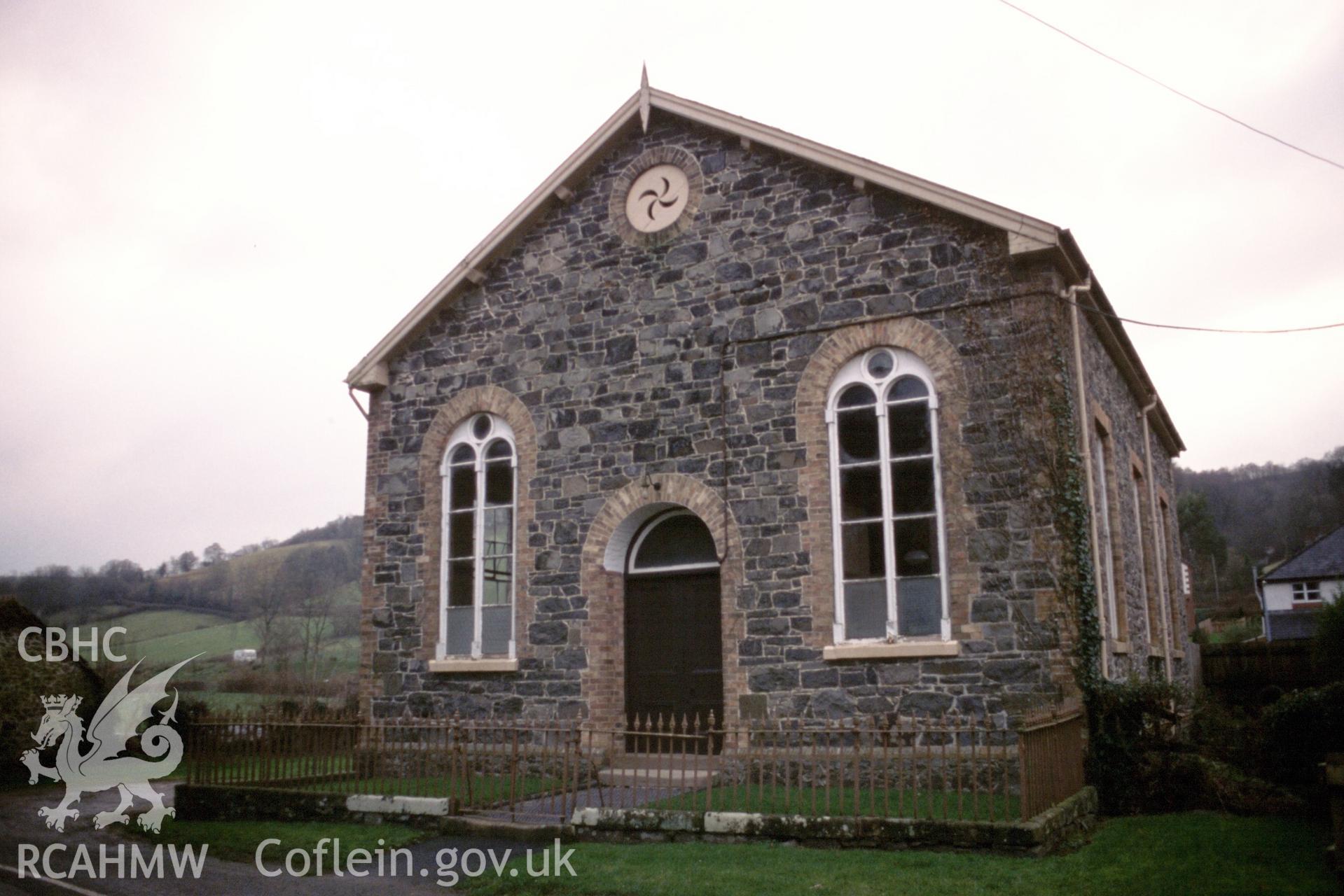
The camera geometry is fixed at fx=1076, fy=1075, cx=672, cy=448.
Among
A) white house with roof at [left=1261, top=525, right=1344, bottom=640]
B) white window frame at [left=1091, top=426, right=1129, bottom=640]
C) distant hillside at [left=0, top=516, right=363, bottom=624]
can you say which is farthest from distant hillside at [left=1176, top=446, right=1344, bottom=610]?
white window frame at [left=1091, top=426, right=1129, bottom=640]

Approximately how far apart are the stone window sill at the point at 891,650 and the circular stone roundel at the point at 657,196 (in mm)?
6023

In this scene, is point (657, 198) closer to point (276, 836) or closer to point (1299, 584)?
point (276, 836)

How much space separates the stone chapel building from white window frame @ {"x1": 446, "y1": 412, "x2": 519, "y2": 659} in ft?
0.14

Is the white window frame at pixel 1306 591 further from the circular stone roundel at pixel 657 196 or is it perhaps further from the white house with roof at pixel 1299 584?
the circular stone roundel at pixel 657 196

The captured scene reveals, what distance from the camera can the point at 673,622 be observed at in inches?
562

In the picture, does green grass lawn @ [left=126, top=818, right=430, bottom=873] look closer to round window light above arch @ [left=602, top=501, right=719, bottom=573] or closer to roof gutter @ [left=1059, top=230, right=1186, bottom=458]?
round window light above arch @ [left=602, top=501, right=719, bottom=573]

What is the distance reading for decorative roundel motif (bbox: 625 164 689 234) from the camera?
584 inches

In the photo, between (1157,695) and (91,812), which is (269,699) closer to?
(91,812)

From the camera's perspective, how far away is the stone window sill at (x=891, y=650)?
11.8 meters

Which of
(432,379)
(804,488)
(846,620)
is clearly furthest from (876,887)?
(432,379)

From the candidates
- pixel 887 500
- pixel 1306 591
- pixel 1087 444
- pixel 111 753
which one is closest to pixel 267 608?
pixel 111 753

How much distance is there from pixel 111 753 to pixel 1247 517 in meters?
89.1

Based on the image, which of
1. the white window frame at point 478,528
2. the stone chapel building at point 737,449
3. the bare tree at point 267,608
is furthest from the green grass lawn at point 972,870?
the bare tree at point 267,608

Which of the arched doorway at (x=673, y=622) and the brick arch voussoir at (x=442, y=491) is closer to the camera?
the arched doorway at (x=673, y=622)
